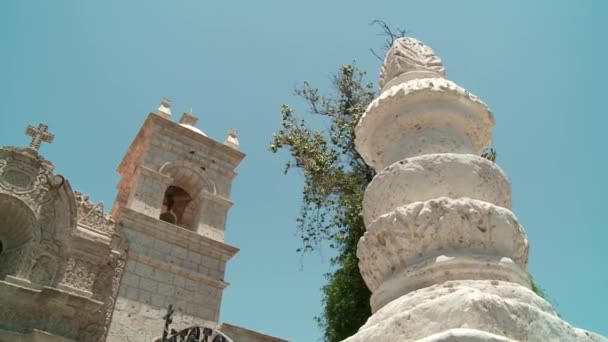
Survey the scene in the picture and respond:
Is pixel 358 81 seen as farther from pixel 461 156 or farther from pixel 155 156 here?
pixel 461 156

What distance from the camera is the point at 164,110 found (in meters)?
12.9

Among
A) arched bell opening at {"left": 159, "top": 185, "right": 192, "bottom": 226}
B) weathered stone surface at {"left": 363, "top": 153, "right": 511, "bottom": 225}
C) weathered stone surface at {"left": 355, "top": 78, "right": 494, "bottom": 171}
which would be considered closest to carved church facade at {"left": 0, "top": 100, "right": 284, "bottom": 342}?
arched bell opening at {"left": 159, "top": 185, "right": 192, "bottom": 226}

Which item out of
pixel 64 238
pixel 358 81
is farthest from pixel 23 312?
pixel 358 81

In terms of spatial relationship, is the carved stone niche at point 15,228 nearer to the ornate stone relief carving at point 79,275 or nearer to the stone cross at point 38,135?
the ornate stone relief carving at point 79,275

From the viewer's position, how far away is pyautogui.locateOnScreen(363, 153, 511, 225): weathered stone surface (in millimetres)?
1795

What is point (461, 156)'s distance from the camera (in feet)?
6.08

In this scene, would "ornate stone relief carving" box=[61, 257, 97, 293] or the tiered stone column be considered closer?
the tiered stone column

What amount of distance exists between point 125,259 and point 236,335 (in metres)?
2.60

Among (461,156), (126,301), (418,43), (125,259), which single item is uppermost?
(125,259)

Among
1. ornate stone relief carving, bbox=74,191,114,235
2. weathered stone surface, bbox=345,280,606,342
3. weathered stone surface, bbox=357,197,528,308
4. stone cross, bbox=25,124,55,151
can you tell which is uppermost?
stone cross, bbox=25,124,55,151

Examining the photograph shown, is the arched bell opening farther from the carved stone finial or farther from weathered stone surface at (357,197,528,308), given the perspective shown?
weathered stone surface at (357,197,528,308)

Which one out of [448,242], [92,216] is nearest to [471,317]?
[448,242]

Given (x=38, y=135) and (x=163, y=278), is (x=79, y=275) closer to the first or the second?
(x=163, y=278)

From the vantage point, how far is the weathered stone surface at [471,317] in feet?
4.40
